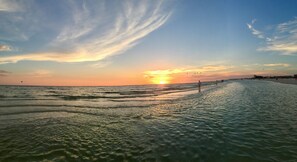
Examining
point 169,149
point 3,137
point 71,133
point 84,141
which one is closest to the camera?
point 169,149

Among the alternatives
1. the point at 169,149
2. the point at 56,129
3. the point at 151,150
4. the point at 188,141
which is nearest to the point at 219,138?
the point at 188,141

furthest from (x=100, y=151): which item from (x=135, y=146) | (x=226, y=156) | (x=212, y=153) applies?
(x=226, y=156)

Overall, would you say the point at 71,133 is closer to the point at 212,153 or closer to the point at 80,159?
the point at 80,159

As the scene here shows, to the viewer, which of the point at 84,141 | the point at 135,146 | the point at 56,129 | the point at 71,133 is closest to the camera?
the point at 135,146

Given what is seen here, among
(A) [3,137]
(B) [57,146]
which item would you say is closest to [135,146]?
(B) [57,146]

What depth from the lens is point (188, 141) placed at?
9031 millimetres

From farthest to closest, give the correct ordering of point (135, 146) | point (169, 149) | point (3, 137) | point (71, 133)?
point (71, 133), point (3, 137), point (135, 146), point (169, 149)

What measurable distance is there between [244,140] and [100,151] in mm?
7218

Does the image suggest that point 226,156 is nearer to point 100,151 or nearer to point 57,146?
point 100,151

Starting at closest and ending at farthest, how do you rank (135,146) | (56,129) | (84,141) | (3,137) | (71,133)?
(135,146)
(84,141)
(3,137)
(71,133)
(56,129)

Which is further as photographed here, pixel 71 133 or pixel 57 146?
pixel 71 133

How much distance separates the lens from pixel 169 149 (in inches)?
320

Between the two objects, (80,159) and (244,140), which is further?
(244,140)

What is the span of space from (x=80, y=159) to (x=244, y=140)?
26.1 ft
